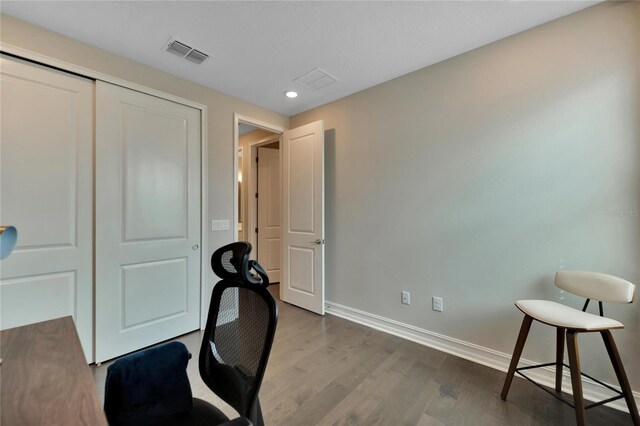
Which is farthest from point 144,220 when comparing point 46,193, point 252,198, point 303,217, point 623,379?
point 623,379

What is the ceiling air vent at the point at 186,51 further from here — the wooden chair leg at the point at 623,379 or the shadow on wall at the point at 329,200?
the wooden chair leg at the point at 623,379

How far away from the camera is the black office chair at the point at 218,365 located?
0.90 m

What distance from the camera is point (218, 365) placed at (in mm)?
1046

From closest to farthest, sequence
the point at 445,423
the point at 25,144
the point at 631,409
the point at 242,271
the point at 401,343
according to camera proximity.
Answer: the point at 242,271, the point at 631,409, the point at 445,423, the point at 25,144, the point at 401,343

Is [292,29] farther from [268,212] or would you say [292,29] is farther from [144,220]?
[268,212]

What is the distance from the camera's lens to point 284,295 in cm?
361

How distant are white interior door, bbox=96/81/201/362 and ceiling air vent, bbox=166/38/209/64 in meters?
0.48

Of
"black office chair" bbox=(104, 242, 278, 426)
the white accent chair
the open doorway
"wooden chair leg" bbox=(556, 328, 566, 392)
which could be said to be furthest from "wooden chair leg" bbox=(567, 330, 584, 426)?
the open doorway

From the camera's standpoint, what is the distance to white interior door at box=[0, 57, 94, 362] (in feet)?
5.84

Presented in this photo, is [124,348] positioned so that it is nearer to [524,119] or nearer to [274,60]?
[274,60]

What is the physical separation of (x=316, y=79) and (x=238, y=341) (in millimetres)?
2486

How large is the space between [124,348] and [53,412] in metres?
1.90

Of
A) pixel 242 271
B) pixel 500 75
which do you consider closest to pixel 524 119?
pixel 500 75

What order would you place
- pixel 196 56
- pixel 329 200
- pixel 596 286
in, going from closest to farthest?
1. pixel 596 286
2. pixel 196 56
3. pixel 329 200
